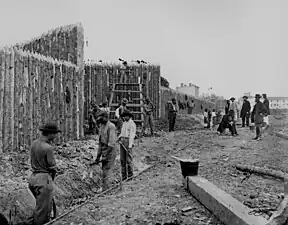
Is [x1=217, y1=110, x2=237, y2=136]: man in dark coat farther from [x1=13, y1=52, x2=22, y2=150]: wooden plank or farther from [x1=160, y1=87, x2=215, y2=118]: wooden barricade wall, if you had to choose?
[x1=13, y1=52, x2=22, y2=150]: wooden plank

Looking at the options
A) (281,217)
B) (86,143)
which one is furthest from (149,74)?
(281,217)

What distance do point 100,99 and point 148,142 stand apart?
345cm

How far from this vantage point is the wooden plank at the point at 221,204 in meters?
4.25

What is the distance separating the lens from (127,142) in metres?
7.83

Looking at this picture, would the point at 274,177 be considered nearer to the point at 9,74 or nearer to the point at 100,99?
the point at 9,74

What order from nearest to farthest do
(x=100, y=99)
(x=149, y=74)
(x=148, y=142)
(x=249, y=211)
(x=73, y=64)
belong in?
1. (x=249, y=211)
2. (x=73, y=64)
3. (x=148, y=142)
4. (x=100, y=99)
5. (x=149, y=74)

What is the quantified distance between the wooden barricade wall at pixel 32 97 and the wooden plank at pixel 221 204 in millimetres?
3985

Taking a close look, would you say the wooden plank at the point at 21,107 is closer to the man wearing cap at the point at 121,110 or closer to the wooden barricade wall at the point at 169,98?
the man wearing cap at the point at 121,110

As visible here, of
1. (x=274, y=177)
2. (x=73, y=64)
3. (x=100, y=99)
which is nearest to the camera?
(x=274, y=177)

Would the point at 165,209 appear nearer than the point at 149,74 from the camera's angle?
Yes

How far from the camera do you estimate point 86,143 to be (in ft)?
33.1

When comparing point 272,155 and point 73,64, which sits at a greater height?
point 73,64

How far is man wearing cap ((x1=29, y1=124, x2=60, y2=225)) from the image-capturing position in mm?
5168

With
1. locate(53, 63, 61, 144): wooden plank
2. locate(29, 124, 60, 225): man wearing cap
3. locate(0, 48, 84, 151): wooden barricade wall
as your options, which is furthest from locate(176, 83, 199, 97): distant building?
locate(29, 124, 60, 225): man wearing cap
